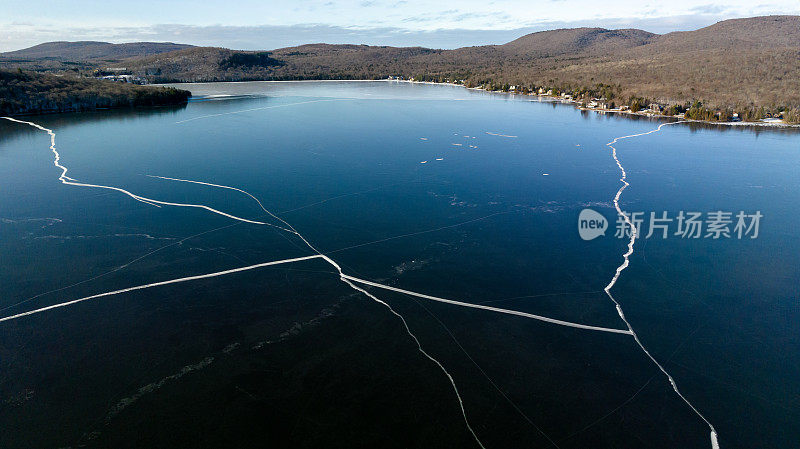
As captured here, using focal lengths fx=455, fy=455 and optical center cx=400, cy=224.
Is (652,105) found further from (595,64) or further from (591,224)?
(595,64)

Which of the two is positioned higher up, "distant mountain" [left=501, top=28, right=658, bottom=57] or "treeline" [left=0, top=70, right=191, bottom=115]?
"distant mountain" [left=501, top=28, right=658, bottom=57]

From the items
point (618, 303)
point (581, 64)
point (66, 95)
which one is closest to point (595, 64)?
point (581, 64)

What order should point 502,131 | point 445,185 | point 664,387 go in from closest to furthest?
point 664,387
point 445,185
point 502,131

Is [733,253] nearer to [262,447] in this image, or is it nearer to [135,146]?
[262,447]

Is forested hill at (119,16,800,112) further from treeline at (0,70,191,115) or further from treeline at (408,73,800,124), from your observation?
treeline at (0,70,191,115)

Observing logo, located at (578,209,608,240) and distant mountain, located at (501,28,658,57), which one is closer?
logo, located at (578,209,608,240)

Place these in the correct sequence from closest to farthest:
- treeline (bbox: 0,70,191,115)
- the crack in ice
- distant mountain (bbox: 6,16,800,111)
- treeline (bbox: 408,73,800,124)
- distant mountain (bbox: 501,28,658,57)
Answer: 1. the crack in ice
2. treeline (bbox: 408,73,800,124)
3. treeline (bbox: 0,70,191,115)
4. distant mountain (bbox: 6,16,800,111)
5. distant mountain (bbox: 501,28,658,57)

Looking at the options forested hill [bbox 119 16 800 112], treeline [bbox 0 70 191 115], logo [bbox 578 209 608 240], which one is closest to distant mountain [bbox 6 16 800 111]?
forested hill [bbox 119 16 800 112]

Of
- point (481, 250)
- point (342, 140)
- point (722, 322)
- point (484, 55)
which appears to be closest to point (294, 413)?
point (481, 250)
